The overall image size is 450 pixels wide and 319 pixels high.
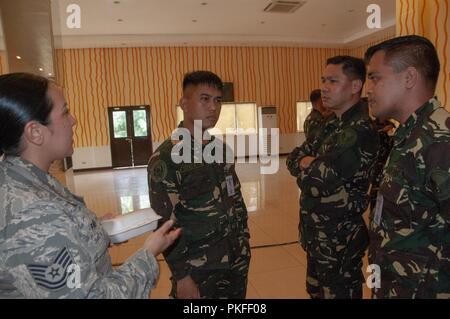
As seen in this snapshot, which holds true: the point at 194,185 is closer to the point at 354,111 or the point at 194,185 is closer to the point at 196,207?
the point at 196,207

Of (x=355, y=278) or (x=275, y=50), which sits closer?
(x=355, y=278)

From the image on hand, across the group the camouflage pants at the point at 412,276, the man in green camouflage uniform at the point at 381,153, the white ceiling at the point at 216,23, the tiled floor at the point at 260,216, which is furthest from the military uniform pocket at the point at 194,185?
the white ceiling at the point at 216,23

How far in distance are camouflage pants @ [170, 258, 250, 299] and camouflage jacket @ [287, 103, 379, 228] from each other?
0.54 meters

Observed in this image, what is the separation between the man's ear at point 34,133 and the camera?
89cm

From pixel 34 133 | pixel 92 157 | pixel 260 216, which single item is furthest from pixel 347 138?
pixel 92 157

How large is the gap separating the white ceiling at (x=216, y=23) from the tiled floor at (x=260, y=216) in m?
3.29

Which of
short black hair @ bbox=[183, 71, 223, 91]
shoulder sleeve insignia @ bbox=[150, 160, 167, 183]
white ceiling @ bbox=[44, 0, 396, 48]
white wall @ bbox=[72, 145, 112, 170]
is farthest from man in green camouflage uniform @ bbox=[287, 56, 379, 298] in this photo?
white wall @ bbox=[72, 145, 112, 170]

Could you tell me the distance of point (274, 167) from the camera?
9.27 meters

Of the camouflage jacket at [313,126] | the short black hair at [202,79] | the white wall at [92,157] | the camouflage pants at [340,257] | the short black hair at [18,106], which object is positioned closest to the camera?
the short black hair at [18,106]

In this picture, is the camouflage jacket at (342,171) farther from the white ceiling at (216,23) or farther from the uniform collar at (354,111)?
the white ceiling at (216,23)

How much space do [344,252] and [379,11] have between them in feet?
24.6

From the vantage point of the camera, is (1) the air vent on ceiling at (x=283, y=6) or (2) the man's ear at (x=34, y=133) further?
(1) the air vent on ceiling at (x=283, y=6)
